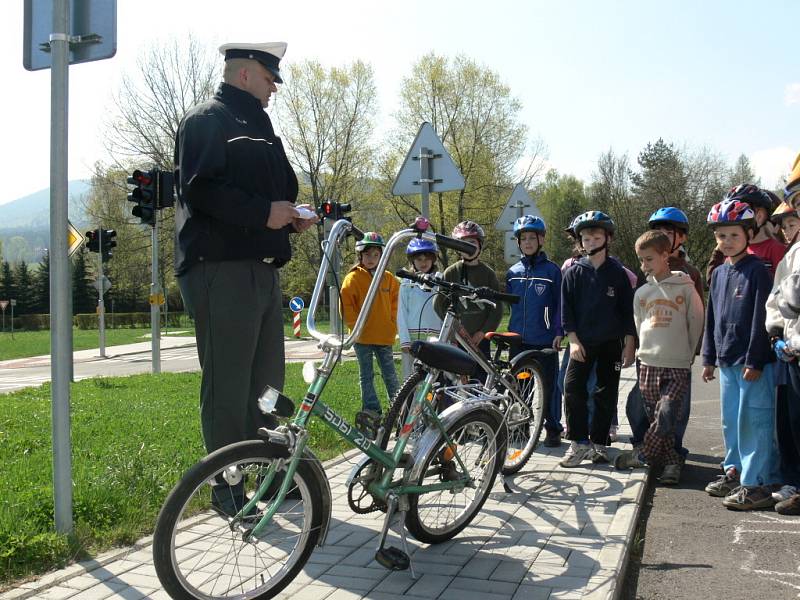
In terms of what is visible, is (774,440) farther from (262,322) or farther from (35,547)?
(35,547)

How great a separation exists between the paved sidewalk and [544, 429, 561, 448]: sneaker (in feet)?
5.34

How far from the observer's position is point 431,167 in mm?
8539

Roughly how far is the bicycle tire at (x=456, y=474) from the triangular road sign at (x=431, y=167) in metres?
4.62

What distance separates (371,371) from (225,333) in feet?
14.2

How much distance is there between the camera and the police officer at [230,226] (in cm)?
373

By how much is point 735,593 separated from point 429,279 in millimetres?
2096

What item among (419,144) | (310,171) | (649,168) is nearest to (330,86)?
(310,171)

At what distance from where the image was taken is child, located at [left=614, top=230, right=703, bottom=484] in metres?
5.73

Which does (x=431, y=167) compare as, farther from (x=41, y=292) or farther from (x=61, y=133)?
(x=41, y=292)

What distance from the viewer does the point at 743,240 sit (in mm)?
5160

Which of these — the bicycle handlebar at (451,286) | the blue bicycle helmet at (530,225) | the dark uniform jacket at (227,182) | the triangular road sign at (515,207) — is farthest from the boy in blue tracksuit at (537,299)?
the triangular road sign at (515,207)

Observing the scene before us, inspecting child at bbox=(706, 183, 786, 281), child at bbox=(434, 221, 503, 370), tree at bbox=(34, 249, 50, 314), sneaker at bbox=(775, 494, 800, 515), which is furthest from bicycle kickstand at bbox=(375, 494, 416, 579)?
tree at bbox=(34, 249, 50, 314)

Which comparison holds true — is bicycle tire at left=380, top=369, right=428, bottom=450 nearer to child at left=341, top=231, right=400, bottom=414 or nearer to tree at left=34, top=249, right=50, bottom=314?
child at left=341, top=231, right=400, bottom=414

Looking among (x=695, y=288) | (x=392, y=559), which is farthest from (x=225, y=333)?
(x=695, y=288)
